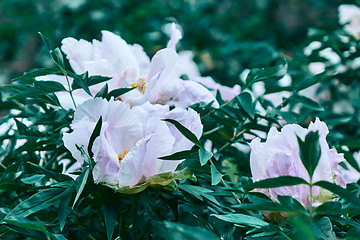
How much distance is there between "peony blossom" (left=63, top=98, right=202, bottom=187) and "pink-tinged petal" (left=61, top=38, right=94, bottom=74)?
119mm

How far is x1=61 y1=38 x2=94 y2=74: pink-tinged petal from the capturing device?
1.82ft

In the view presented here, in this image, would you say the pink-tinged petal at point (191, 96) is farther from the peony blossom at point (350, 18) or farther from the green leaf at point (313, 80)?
the peony blossom at point (350, 18)

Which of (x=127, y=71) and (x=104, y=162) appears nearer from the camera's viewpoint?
(x=104, y=162)

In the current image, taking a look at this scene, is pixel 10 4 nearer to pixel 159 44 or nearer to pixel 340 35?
pixel 159 44

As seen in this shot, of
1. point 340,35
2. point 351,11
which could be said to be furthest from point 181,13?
point 340,35

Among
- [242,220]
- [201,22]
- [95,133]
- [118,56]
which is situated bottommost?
[242,220]

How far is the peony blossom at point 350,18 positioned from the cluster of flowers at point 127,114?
51 cm

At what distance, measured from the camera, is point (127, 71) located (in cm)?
56

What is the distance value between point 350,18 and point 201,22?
83cm

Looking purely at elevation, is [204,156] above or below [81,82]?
below

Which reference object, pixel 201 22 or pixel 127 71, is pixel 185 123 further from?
pixel 201 22

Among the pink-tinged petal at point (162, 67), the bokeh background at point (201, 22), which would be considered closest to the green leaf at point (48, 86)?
the pink-tinged petal at point (162, 67)

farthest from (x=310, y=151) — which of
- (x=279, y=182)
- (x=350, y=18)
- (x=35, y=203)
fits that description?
(x=350, y=18)

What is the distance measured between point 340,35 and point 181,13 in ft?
3.09
